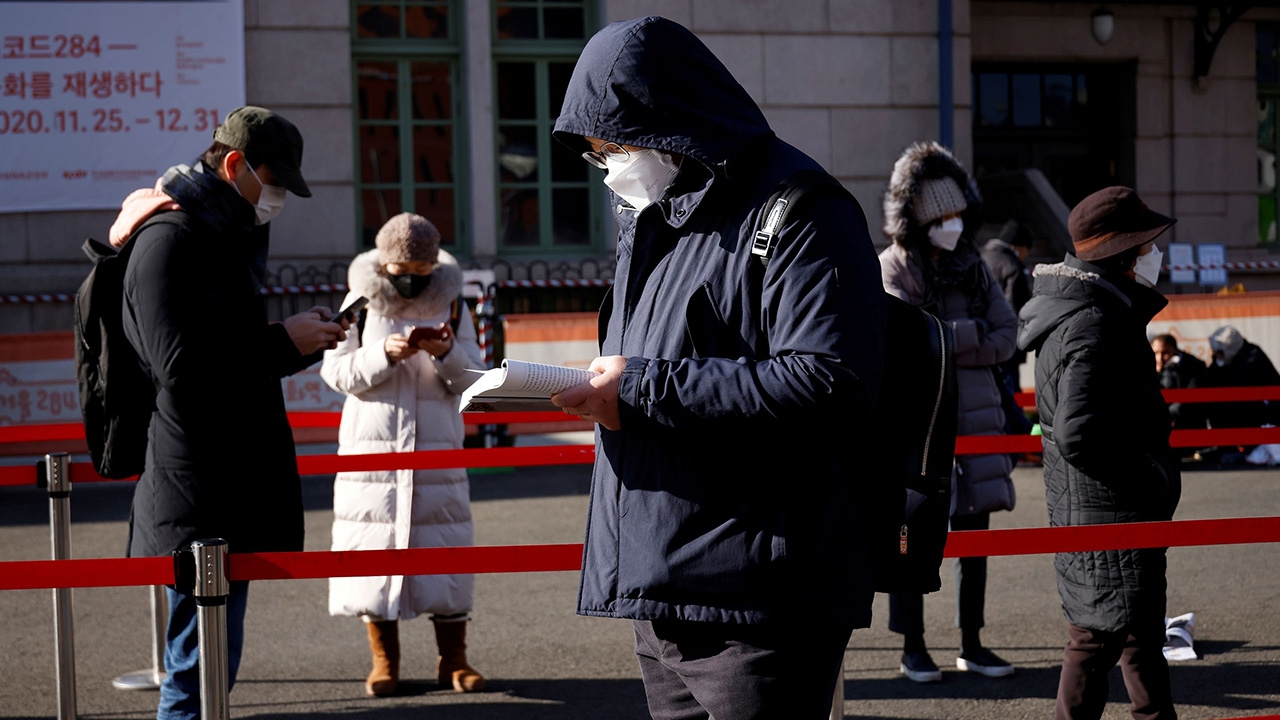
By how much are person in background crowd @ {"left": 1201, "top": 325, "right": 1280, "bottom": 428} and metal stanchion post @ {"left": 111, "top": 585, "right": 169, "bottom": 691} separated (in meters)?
8.89

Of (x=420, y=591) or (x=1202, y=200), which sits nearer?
(x=420, y=591)

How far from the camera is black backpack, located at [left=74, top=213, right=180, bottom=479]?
3740 millimetres

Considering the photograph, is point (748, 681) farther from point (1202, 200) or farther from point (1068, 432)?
point (1202, 200)

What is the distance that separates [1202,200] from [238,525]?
14.7 meters

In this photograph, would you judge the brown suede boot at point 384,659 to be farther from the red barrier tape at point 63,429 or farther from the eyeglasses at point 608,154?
the eyeglasses at point 608,154

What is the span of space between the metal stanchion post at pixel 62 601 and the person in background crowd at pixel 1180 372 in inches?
359

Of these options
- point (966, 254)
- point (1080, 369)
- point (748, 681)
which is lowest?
point (748, 681)

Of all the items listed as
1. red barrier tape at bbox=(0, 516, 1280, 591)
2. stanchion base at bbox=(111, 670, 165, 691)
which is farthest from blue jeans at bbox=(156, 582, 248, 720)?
stanchion base at bbox=(111, 670, 165, 691)

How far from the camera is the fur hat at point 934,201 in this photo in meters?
5.34

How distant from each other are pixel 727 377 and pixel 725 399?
4 centimetres

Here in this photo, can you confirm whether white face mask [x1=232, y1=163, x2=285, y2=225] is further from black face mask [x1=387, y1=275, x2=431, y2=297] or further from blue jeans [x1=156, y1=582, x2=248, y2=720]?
black face mask [x1=387, y1=275, x2=431, y2=297]

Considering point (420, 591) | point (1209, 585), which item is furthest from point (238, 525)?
point (1209, 585)

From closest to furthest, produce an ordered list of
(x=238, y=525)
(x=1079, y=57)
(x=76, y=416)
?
(x=238, y=525) < (x=76, y=416) < (x=1079, y=57)

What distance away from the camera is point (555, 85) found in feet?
45.9
